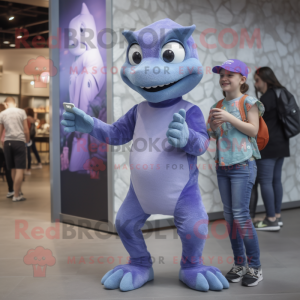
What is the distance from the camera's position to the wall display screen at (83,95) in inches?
139

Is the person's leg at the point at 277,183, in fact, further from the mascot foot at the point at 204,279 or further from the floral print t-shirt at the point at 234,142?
the mascot foot at the point at 204,279

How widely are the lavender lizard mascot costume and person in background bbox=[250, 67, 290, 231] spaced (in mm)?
1628

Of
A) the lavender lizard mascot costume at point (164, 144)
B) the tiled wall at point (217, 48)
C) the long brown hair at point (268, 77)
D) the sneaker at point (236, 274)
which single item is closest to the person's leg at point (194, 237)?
the lavender lizard mascot costume at point (164, 144)

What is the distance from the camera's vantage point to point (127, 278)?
218 cm

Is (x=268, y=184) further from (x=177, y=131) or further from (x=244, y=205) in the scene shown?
(x=177, y=131)

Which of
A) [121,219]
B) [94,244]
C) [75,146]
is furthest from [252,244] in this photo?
[75,146]

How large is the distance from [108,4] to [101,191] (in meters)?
1.67

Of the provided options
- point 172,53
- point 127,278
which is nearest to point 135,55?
point 172,53

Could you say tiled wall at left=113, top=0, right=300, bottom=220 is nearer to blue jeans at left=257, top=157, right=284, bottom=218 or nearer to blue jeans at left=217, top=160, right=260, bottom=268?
blue jeans at left=257, top=157, right=284, bottom=218

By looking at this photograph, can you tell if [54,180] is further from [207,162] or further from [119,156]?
[207,162]

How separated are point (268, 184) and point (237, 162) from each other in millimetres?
1580

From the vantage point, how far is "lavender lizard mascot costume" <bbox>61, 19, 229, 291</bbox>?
2.03 meters

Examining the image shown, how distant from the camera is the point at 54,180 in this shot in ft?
13.1

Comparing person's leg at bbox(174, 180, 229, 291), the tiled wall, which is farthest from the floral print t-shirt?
the tiled wall
